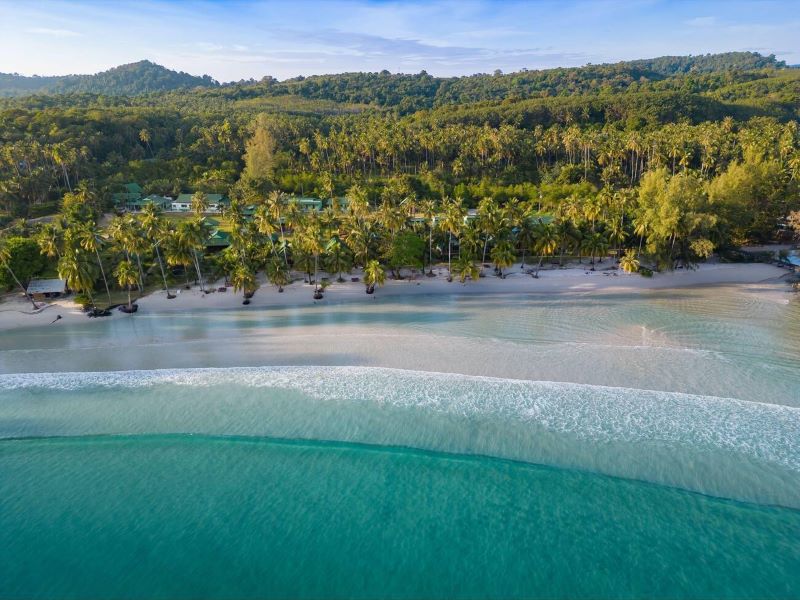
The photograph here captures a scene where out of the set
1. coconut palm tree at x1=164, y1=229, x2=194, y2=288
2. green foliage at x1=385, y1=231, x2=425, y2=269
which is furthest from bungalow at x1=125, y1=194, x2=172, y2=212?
green foliage at x1=385, y1=231, x2=425, y2=269

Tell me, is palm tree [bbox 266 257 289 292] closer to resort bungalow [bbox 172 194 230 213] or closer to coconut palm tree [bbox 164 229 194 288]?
coconut palm tree [bbox 164 229 194 288]

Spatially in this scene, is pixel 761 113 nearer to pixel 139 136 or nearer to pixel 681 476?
pixel 681 476

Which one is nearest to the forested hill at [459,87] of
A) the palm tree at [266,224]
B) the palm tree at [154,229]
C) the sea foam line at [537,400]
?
the palm tree at [266,224]

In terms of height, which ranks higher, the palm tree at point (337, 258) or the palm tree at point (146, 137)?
the palm tree at point (146, 137)

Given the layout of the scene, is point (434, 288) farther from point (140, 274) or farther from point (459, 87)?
point (459, 87)

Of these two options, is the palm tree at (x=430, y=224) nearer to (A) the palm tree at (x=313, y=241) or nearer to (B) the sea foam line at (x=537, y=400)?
(A) the palm tree at (x=313, y=241)

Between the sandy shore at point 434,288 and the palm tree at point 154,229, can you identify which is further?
the palm tree at point 154,229
